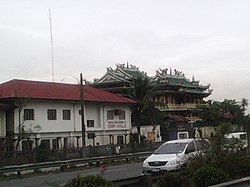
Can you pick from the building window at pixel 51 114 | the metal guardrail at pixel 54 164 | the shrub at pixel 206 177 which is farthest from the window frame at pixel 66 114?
the shrub at pixel 206 177

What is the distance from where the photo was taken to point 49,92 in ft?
163

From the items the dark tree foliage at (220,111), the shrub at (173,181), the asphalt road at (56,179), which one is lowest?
the asphalt road at (56,179)

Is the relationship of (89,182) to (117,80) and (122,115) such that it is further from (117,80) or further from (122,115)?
(117,80)

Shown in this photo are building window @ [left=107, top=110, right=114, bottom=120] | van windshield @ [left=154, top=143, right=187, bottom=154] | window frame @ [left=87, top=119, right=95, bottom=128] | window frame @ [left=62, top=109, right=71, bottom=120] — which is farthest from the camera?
building window @ [left=107, top=110, right=114, bottom=120]

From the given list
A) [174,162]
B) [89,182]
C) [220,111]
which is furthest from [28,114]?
[220,111]

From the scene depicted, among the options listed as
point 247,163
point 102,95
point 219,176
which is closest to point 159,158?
point 247,163

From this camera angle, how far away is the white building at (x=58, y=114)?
45.1 m

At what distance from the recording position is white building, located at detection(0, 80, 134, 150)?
148 feet

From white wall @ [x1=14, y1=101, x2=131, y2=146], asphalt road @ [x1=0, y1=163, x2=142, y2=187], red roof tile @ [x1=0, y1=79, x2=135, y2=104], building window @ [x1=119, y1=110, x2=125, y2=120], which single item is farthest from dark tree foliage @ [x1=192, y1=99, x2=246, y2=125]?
asphalt road @ [x1=0, y1=163, x2=142, y2=187]

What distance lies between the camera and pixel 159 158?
65.2ft

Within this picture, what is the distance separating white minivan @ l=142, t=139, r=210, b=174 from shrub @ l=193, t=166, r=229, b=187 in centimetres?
469

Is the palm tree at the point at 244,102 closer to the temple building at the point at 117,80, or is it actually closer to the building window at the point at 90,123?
the temple building at the point at 117,80

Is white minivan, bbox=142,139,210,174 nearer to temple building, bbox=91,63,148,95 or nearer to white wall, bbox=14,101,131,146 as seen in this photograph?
white wall, bbox=14,101,131,146

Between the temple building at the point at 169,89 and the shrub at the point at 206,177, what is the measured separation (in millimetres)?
53624
